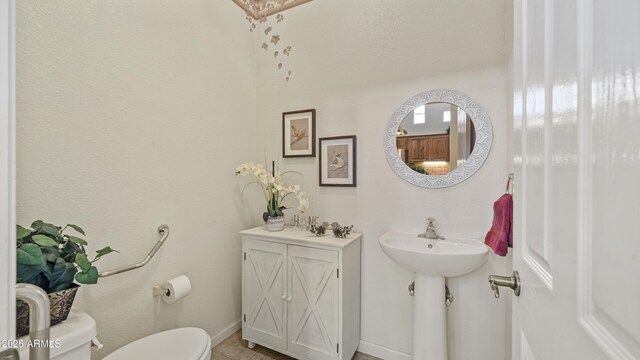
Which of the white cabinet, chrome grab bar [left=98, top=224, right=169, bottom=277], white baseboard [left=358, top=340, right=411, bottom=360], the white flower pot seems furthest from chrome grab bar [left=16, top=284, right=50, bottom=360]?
white baseboard [left=358, top=340, right=411, bottom=360]

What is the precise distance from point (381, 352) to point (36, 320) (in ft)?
6.34

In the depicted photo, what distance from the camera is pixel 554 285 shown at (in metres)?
0.48

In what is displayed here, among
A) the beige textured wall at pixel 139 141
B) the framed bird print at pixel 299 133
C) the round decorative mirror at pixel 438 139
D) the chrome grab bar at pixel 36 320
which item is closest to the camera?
the chrome grab bar at pixel 36 320

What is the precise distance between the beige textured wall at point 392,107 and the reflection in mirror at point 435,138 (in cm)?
13

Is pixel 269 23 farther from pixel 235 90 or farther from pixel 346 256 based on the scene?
pixel 346 256

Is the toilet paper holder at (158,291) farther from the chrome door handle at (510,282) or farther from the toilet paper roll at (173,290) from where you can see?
the chrome door handle at (510,282)

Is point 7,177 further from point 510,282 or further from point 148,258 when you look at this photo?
point 148,258

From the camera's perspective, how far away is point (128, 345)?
126cm

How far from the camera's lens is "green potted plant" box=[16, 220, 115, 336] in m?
0.77

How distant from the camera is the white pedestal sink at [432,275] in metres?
1.35

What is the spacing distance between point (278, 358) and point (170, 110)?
1.87m

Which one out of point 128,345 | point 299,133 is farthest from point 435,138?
point 128,345

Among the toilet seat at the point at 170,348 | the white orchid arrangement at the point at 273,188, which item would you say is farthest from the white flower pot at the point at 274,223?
the toilet seat at the point at 170,348

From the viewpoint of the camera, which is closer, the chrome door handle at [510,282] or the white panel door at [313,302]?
the chrome door handle at [510,282]
